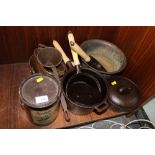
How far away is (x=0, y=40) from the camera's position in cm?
113

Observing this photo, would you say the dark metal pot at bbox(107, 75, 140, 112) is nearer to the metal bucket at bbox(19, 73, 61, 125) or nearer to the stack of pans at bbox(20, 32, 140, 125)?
the stack of pans at bbox(20, 32, 140, 125)

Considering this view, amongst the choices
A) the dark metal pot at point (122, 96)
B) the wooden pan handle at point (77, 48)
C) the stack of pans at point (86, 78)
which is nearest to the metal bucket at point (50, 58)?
the stack of pans at point (86, 78)

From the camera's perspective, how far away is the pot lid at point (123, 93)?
3.73ft

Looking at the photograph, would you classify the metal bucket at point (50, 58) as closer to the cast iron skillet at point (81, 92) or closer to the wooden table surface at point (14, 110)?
the cast iron skillet at point (81, 92)

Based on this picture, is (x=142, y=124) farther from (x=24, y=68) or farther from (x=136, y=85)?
(x=24, y=68)

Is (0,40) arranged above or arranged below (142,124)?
above

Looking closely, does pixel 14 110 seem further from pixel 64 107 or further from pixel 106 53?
pixel 106 53

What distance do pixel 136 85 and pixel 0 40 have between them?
2.66 feet

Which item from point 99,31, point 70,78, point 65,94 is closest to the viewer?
point 65,94

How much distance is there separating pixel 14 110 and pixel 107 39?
732 mm

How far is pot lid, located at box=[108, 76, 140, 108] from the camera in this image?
3.73ft

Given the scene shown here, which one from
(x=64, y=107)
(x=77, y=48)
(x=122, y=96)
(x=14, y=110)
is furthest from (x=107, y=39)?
(x=14, y=110)

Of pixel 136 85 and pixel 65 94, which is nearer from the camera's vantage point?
pixel 65 94
